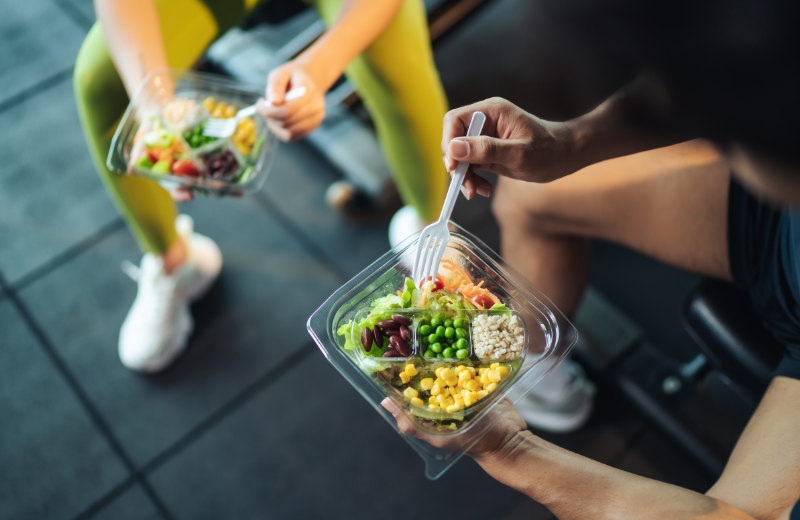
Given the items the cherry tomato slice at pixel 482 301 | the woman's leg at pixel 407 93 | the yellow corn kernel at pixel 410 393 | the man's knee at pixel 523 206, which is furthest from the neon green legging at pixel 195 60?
the yellow corn kernel at pixel 410 393

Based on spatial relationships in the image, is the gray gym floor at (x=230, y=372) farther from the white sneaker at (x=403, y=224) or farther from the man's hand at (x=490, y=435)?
the man's hand at (x=490, y=435)

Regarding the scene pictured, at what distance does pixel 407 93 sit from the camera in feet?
3.77

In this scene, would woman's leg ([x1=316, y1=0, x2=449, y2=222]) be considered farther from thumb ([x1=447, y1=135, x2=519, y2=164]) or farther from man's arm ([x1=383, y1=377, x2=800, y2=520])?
man's arm ([x1=383, y1=377, x2=800, y2=520])

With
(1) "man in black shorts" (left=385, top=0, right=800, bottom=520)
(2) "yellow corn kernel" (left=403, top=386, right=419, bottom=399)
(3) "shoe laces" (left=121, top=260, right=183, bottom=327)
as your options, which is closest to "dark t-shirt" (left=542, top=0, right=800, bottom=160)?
(1) "man in black shorts" (left=385, top=0, right=800, bottom=520)

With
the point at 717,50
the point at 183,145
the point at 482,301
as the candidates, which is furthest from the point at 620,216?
the point at 183,145

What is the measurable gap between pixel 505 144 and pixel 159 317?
1.06 metres

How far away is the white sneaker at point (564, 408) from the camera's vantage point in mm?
1234

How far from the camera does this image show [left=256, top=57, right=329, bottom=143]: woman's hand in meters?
0.92

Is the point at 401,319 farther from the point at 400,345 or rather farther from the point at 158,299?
the point at 158,299

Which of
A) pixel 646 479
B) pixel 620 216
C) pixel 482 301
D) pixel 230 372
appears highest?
pixel 482 301

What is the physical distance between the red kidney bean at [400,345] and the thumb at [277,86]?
486mm

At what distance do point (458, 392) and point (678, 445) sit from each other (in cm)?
86

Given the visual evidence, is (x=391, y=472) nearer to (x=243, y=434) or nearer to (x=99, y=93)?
(x=243, y=434)

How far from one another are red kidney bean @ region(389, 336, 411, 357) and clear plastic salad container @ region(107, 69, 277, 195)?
0.49 m
